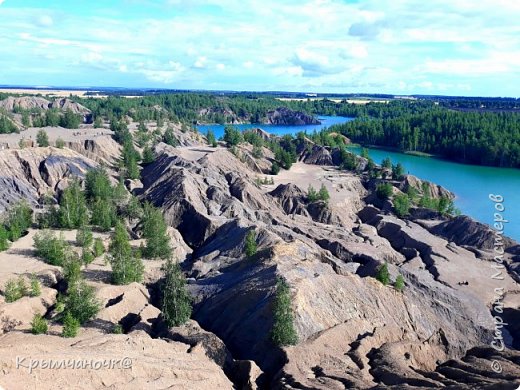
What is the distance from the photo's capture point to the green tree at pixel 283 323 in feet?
90.0

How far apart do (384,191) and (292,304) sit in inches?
1917

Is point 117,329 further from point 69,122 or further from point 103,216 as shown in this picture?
point 69,122

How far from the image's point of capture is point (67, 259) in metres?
37.8

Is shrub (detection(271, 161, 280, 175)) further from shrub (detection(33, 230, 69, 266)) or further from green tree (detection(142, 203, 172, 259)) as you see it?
shrub (detection(33, 230, 69, 266))

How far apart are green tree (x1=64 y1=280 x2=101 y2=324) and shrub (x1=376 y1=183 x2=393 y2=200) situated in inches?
2076

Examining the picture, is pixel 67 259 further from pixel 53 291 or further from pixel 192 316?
pixel 192 316

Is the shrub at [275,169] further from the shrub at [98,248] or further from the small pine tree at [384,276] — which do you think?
the small pine tree at [384,276]

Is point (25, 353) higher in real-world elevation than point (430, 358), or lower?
higher

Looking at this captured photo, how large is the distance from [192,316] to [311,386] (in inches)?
474

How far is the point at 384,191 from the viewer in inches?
2953

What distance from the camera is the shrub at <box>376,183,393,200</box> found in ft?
246

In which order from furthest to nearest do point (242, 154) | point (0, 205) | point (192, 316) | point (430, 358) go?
1. point (242, 154)
2. point (0, 205)
3. point (192, 316)
4. point (430, 358)

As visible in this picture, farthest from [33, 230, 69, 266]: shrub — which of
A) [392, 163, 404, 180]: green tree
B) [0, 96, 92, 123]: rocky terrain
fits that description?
[0, 96, 92, 123]: rocky terrain

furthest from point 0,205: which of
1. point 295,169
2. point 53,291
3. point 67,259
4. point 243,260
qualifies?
point 295,169
